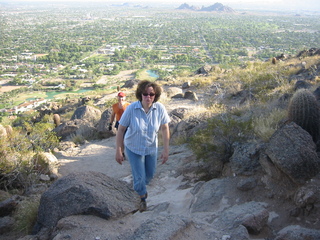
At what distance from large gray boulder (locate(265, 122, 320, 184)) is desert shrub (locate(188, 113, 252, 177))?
110 cm

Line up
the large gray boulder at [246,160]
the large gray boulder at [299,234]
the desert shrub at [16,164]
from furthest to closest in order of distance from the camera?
the desert shrub at [16,164], the large gray boulder at [246,160], the large gray boulder at [299,234]

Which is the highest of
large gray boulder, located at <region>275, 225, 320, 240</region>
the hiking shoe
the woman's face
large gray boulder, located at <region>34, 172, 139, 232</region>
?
the woman's face

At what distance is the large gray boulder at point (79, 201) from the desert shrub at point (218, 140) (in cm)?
167

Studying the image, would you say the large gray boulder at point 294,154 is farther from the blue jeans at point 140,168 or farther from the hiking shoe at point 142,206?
the hiking shoe at point 142,206

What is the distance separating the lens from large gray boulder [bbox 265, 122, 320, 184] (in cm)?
389

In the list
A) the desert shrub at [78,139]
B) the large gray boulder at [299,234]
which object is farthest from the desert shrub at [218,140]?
the desert shrub at [78,139]

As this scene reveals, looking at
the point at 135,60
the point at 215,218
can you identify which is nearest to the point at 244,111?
the point at 215,218

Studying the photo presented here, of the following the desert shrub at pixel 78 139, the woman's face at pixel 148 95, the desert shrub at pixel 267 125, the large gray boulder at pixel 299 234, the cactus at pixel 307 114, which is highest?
the woman's face at pixel 148 95

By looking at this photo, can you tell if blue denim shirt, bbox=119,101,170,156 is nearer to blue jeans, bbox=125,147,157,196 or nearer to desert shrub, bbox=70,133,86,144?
blue jeans, bbox=125,147,157,196

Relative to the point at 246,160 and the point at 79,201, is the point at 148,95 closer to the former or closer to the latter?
the point at 79,201

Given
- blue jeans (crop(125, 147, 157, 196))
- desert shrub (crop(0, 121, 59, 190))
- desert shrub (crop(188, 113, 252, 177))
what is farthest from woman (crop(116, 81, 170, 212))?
desert shrub (crop(0, 121, 59, 190))

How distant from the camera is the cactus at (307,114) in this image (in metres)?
4.82

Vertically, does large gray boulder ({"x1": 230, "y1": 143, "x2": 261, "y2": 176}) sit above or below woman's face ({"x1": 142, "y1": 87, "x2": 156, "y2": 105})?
below

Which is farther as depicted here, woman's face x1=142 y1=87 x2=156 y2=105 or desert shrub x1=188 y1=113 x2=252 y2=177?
desert shrub x1=188 y1=113 x2=252 y2=177
